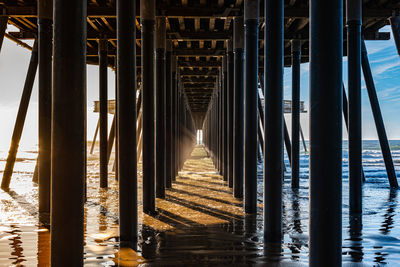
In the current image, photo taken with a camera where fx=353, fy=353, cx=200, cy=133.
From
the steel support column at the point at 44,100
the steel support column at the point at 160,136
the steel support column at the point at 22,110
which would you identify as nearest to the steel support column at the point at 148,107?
the steel support column at the point at 160,136

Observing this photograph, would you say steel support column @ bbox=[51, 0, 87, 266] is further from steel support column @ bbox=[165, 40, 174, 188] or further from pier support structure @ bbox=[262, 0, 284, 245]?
steel support column @ bbox=[165, 40, 174, 188]

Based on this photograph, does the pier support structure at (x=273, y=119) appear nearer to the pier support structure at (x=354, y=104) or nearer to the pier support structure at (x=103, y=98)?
the pier support structure at (x=354, y=104)

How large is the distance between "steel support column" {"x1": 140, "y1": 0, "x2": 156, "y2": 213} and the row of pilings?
221 centimetres

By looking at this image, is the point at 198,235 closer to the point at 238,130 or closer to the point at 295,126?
the point at 238,130

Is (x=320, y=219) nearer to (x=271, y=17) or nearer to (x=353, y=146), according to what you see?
(x=271, y=17)

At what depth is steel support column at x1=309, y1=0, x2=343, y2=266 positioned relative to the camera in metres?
3.35

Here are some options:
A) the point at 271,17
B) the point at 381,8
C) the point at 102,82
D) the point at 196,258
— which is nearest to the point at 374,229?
the point at 196,258

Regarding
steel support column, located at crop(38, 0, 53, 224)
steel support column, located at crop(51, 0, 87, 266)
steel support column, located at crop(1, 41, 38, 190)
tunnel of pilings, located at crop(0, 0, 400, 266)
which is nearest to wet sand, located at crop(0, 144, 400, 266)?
tunnel of pilings, located at crop(0, 0, 400, 266)

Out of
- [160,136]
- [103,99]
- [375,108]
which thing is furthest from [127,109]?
[375,108]

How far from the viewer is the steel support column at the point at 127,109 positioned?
5.88 metres

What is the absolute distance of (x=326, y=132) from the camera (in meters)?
3.39

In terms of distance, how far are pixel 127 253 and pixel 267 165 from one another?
8.49 feet

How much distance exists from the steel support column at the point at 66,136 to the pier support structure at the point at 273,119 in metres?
3.13

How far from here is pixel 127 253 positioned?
4.94 meters
